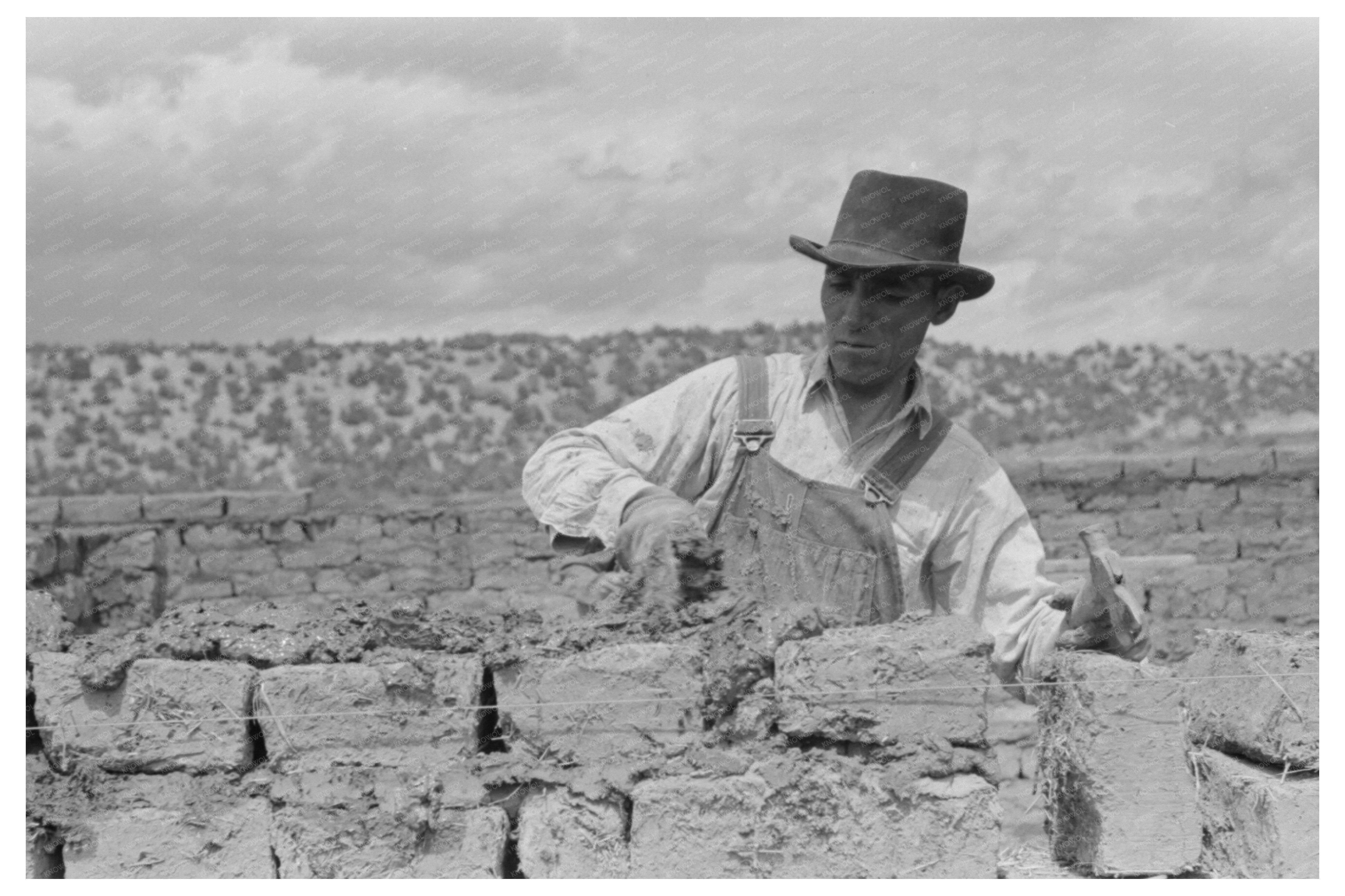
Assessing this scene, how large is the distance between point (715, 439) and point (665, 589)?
852mm

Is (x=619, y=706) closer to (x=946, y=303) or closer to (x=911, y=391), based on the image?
(x=911, y=391)

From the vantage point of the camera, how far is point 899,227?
11.9ft

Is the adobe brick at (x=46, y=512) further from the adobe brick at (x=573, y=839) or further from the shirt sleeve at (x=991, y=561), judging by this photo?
the adobe brick at (x=573, y=839)

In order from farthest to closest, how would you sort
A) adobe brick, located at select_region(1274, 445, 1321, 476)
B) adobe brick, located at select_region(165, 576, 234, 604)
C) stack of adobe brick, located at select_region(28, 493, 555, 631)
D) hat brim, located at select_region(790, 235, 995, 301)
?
1. adobe brick, located at select_region(165, 576, 234, 604)
2. stack of adobe brick, located at select_region(28, 493, 555, 631)
3. adobe brick, located at select_region(1274, 445, 1321, 476)
4. hat brim, located at select_region(790, 235, 995, 301)

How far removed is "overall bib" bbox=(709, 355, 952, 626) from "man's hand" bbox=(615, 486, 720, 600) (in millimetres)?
464

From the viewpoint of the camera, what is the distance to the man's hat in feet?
11.8

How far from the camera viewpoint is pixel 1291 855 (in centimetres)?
300

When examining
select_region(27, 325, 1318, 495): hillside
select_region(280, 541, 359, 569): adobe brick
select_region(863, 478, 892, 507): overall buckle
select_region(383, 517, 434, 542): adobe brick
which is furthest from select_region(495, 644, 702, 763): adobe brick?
select_region(27, 325, 1318, 495): hillside

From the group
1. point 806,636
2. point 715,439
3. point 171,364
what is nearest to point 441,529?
point 715,439

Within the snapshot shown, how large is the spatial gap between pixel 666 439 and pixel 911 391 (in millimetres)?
736

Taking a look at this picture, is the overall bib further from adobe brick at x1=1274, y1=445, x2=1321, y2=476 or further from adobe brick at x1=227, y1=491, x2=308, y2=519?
adobe brick at x1=1274, y1=445, x2=1321, y2=476

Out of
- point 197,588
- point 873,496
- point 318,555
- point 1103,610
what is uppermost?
point 873,496

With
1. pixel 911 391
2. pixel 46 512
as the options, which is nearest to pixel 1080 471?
pixel 911 391

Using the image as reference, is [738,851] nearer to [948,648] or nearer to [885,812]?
[885,812]
